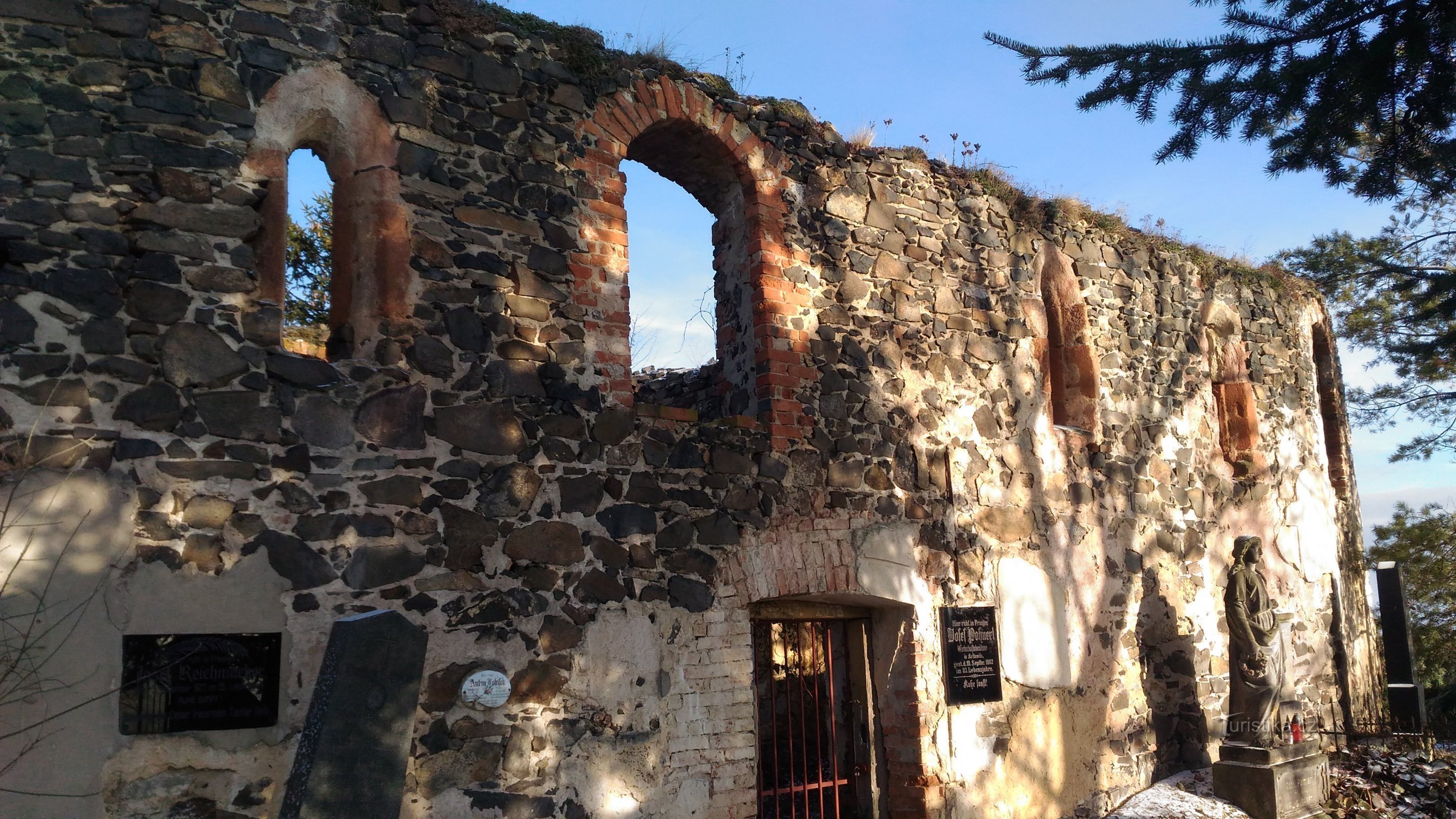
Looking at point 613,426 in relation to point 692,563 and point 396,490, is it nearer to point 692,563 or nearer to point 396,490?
point 692,563

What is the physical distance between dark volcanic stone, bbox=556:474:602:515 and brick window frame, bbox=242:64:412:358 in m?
1.24

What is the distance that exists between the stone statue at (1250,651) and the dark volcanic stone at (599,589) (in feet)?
17.4

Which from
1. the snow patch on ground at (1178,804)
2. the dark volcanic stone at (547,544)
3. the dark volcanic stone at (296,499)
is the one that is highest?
the dark volcanic stone at (296,499)

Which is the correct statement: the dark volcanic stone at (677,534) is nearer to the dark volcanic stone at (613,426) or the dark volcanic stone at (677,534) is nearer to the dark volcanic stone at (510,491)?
the dark volcanic stone at (613,426)

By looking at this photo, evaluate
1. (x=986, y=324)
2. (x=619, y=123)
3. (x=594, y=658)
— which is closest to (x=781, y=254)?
(x=619, y=123)

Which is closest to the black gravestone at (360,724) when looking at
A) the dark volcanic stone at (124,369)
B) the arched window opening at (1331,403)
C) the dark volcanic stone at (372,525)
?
the dark volcanic stone at (372,525)

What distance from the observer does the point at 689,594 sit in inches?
235

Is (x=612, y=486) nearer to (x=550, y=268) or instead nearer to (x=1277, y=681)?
(x=550, y=268)

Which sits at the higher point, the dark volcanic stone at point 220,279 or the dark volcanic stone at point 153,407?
the dark volcanic stone at point 220,279

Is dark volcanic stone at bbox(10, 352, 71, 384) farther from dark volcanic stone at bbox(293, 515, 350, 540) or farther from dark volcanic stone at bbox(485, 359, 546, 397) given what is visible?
dark volcanic stone at bbox(485, 359, 546, 397)

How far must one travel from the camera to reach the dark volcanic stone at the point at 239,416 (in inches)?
188

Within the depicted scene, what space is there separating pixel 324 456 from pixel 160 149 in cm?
158

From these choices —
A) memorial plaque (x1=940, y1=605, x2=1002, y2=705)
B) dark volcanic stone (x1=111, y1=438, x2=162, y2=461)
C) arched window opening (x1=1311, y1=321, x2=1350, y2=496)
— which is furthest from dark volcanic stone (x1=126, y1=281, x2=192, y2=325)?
arched window opening (x1=1311, y1=321, x2=1350, y2=496)

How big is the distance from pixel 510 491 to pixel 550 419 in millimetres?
468
